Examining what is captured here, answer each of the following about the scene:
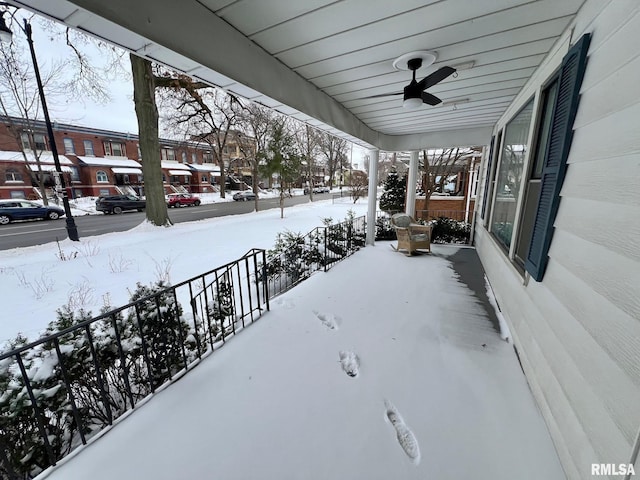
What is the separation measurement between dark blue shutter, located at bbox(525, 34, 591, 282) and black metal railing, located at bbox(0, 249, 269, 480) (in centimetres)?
249

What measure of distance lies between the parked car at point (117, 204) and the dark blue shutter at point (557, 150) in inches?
693

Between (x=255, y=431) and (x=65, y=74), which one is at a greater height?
(x=65, y=74)

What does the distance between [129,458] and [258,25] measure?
2631 mm

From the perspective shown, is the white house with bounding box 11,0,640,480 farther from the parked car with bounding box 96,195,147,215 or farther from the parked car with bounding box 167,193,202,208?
the parked car with bounding box 167,193,202,208

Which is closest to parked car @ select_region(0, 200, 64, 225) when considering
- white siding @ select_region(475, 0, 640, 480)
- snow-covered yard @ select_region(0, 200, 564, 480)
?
snow-covered yard @ select_region(0, 200, 564, 480)

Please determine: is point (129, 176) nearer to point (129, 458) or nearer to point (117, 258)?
point (117, 258)

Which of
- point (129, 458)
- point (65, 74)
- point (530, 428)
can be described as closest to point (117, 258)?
point (129, 458)

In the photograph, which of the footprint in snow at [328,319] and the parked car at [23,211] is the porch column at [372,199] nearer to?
the footprint in snow at [328,319]

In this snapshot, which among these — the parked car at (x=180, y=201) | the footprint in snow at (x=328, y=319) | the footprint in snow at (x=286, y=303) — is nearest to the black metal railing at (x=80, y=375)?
the footprint in snow at (x=286, y=303)

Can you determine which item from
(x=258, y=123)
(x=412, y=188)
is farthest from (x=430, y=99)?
(x=258, y=123)

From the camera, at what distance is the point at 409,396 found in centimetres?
169

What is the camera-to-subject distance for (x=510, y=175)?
336cm

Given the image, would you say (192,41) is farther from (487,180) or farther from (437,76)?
(487,180)

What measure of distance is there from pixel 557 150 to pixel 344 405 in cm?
216
